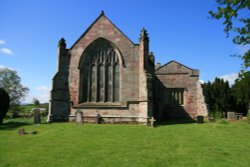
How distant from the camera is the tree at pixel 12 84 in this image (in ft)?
140

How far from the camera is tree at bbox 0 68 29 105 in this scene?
42656mm

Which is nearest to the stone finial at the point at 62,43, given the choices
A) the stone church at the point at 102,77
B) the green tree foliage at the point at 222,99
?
the stone church at the point at 102,77

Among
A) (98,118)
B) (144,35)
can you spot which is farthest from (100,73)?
(144,35)

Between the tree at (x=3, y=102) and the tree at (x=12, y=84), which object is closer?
the tree at (x=3, y=102)

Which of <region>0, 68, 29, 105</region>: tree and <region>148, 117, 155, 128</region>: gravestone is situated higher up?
<region>0, 68, 29, 105</region>: tree

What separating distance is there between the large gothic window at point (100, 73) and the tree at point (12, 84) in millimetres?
26754

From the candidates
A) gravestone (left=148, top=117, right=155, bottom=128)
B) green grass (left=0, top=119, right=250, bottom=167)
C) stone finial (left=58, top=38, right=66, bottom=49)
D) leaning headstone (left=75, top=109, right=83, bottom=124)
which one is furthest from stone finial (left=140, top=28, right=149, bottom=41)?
green grass (left=0, top=119, right=250, bottom=167)

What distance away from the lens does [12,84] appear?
4338 cm

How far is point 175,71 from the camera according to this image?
98.5 feet

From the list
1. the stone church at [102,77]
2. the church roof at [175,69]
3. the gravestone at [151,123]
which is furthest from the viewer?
the church roof at [175,69]

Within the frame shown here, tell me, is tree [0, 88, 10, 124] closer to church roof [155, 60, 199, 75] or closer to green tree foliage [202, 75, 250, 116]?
church roof [155, 60, 199, 75]

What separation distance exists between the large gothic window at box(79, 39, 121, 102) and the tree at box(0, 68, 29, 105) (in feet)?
87.8

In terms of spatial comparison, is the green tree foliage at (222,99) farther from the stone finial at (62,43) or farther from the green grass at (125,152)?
the green grass at (125,152)

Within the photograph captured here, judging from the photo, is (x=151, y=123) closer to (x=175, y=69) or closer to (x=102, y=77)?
(x=102, y=77)
